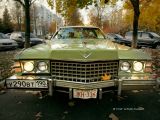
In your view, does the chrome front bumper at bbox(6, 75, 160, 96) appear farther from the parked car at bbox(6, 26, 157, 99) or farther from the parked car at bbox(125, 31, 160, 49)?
the parked car at bbox(125, 31, 160, 49)

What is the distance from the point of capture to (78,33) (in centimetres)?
704

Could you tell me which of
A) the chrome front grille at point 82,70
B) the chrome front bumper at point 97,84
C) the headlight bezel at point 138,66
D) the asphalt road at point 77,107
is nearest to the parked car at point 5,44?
the asphalt road at point 77,107

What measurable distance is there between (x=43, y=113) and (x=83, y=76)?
1.10m

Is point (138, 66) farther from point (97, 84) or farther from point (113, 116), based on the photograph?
point (113, 116)

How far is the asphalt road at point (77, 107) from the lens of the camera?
474 cm

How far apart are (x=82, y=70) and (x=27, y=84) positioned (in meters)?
0.97

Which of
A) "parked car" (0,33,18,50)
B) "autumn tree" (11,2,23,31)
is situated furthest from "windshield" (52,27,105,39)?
"autumn tree" (11,2,23,31)

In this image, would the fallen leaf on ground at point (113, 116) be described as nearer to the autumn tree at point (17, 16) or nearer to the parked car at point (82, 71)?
the parked car at point (82, 71)

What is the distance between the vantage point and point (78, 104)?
17.6 feet

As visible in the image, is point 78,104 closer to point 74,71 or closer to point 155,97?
point 74,71

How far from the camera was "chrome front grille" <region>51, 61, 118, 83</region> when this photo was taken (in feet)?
14.5

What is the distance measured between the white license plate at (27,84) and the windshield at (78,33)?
2.56 meters

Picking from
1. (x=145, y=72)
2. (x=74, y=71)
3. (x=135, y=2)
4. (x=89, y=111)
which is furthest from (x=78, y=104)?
(x=135, y=2)

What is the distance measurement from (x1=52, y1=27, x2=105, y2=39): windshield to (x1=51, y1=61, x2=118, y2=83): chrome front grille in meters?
2.42
